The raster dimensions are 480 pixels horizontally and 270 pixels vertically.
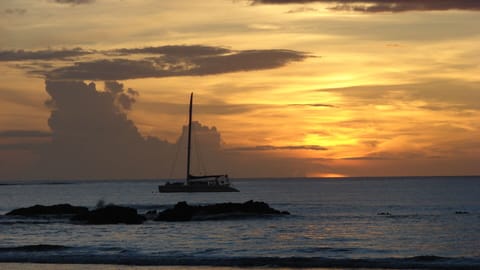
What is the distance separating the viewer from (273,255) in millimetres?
43188

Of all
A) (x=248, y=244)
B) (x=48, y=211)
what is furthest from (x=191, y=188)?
(x=248, y=244)

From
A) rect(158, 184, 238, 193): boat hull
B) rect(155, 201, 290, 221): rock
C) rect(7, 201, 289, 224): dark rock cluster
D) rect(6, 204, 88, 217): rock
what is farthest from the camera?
rect(158, 184, 238, 193): boat hull

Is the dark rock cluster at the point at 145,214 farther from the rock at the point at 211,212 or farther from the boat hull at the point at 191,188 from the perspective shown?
the boat hull at the point at 191,188

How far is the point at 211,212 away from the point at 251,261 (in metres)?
32.4

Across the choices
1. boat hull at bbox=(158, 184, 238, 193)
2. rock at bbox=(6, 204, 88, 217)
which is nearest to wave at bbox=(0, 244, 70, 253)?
rock at bbox=(6, 204, 88, 217)

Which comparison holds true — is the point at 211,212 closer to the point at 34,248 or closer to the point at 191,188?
the point at 34,248

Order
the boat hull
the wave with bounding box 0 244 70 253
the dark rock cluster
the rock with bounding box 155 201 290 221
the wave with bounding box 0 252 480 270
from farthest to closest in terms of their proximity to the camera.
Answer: the boat hull
the rock with bounding box 155 201 290 221
the dark rock cluster
the wave with bounding box 0 244 70 253
the wave with bounding box 0 252 480 270

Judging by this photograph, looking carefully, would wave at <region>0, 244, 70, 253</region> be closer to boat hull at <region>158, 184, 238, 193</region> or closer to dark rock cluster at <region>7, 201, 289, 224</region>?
dark rock cluster at <region>7, 201, 289, 224</region>

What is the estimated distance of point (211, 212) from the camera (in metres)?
71.9

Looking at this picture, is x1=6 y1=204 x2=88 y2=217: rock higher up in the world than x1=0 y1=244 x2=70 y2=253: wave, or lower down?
higher up

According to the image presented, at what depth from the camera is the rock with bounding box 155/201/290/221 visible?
67.8 m

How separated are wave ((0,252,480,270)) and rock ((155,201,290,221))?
24519 millimetres

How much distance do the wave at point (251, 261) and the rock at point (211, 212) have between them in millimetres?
24519

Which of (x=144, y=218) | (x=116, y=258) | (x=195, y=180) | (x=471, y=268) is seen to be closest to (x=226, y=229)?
(x=144, y=218)
